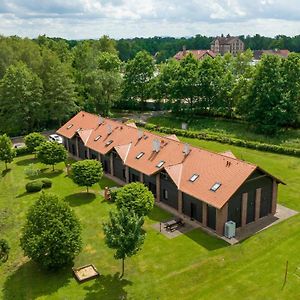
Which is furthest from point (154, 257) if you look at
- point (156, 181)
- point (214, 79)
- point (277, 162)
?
point (214, 79)

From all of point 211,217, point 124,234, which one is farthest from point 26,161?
point 124,234

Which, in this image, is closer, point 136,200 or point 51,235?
point 51,235

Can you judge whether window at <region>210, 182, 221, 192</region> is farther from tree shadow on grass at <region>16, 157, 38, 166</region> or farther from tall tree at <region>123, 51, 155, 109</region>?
tall tree at <region>123, 51, 155, 109</region>

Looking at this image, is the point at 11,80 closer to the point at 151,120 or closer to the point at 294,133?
the point at 151,120

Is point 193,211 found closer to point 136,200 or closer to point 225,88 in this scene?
point 136,200

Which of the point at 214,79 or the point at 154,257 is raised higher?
the point at 214,79

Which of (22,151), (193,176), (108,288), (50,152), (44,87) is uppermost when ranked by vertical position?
(44,87)

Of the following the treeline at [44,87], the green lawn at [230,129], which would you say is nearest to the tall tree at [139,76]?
the treeline at [44,87]
